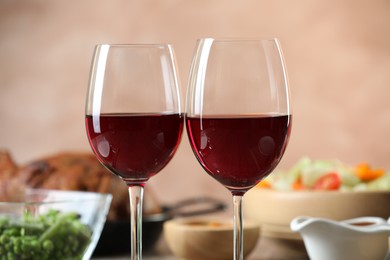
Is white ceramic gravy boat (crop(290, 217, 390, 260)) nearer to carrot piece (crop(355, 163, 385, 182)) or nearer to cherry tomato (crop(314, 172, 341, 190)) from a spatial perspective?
cherry tomato (crop(314, 172, 341, 190))

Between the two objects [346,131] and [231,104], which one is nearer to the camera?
[231,104]

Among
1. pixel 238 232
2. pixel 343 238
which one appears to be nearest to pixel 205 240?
pixel 343 238

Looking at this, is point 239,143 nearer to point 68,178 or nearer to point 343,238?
point 343,238

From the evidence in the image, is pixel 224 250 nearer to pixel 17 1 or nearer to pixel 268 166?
pixel 268 166

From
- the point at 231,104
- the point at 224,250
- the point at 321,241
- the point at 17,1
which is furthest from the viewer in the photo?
the point at 17,1

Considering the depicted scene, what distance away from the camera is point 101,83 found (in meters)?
0.94

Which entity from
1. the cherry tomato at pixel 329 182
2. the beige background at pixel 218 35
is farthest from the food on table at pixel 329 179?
the beige background at pixel 218 35

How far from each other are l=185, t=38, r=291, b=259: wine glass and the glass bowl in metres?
0.40

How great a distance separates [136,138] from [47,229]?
36 centimetres

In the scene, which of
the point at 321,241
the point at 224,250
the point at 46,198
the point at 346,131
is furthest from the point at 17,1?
the point at 321,241

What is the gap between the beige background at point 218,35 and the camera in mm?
3184

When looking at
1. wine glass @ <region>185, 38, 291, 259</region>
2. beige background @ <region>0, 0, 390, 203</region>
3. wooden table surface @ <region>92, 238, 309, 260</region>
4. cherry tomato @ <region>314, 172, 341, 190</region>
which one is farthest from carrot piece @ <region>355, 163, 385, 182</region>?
beige background @ <region>0, 0, 390, 203</region>

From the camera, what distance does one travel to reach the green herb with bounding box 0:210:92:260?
3.91 ft

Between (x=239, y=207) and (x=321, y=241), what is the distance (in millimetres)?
328
